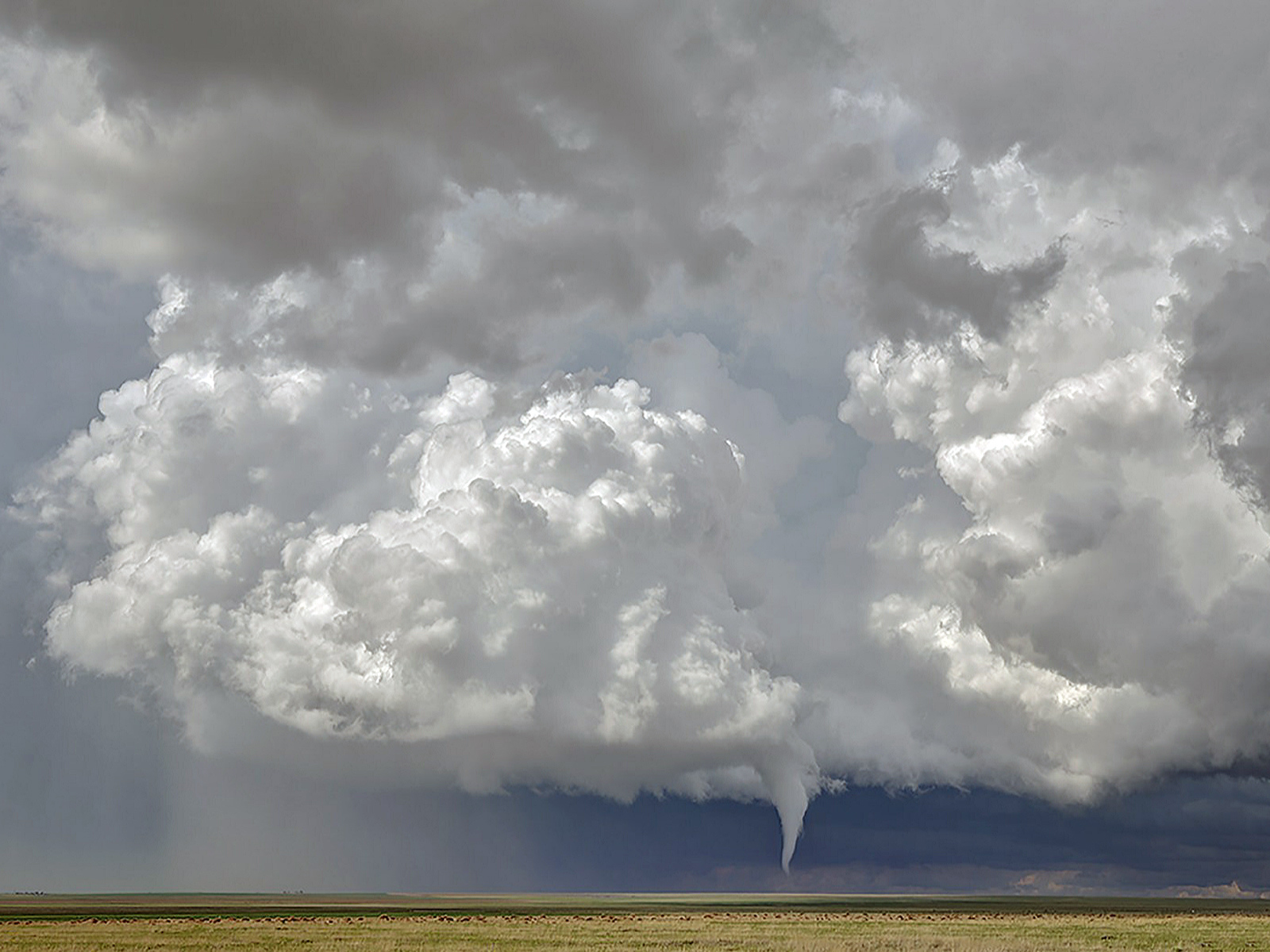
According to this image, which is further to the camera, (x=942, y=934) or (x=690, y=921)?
(x=690, y=921)

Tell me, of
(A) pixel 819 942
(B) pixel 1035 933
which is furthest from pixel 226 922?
(B) pixel 1035 933

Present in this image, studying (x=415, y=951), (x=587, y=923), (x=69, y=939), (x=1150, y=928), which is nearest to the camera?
(x=415, y=951)

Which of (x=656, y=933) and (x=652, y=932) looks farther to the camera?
(x=652, y=932)

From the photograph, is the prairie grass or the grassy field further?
the grassy field

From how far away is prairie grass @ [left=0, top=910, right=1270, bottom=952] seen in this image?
83.1 metres

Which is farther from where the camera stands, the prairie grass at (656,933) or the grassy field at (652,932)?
the grassy field at (652,932)

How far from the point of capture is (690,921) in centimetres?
12912

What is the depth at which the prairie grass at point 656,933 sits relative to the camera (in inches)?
3270

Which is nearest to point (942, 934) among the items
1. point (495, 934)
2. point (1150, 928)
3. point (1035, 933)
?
point (1035, 933)

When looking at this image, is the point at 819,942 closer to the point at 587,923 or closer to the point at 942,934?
the point at 942,934

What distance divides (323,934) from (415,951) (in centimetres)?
2487

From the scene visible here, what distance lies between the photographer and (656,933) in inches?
3932

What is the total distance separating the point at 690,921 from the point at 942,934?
1681 inches

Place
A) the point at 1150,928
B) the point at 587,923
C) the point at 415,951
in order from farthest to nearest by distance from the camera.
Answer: the point at 587,923, the point at 1150,928, the point at 415,951
